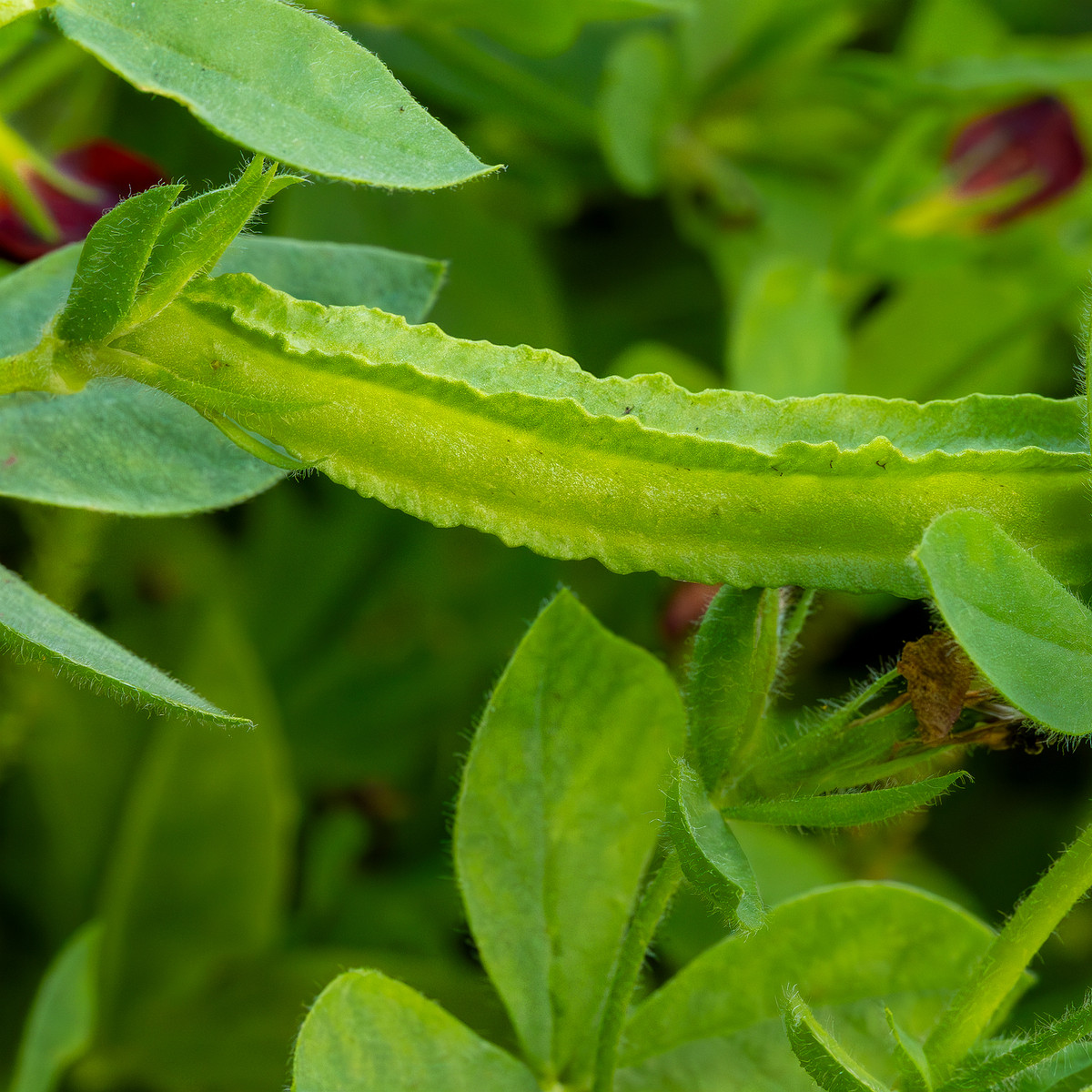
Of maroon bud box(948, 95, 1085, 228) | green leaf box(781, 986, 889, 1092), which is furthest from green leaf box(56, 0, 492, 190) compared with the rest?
maroon bud box(948, 95, 1085, 228)

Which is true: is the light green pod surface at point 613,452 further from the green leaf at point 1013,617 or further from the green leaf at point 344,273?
the green leaf at point 344,273

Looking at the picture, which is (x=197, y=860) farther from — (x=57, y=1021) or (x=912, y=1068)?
(x=912, y=1068)

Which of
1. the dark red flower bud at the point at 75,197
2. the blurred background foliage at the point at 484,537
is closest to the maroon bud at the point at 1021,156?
the blurred background foliage at the point at 484,537

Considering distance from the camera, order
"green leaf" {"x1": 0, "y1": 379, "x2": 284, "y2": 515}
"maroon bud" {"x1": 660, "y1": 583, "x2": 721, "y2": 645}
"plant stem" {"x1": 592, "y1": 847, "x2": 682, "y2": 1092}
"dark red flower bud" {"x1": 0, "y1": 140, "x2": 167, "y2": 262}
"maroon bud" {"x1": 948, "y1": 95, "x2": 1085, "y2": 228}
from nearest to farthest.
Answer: "plant stem" {"x1": 592, "y1": 847, "x2": 682, "y2": 1092}
"green leaf" {"x1": 0, "y1": 379, "x2": 284, "y2": 515}
"dark red flower bud" {"x1": 0, "y1": 140, "x2": 167, "y2": 262}
"maroon bud" {"x1": 660, "y1": 583, "x2": 721, "y2": 645}
"maroon bud" {"x1": 948, "y1": 95, "x2": 1085, "y2": 228}

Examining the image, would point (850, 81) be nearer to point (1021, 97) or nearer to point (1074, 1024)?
point (1021, 97)

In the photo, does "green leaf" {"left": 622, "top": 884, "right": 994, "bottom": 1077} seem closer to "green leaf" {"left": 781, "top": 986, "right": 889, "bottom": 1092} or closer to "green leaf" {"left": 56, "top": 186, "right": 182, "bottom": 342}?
"green leaf" {"left": 781, "top": 986, "right": 889, "bottom": 1092}

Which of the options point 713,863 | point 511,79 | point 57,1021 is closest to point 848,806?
point 713,863
